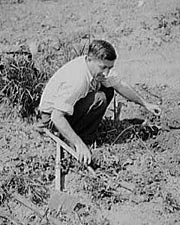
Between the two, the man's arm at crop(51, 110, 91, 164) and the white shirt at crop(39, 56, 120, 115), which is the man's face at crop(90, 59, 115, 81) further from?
the man's arm at crop(51, 110, 91, 164)

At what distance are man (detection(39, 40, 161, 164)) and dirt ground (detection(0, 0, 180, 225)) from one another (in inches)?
10.6

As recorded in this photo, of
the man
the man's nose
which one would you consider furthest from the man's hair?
the man's nose

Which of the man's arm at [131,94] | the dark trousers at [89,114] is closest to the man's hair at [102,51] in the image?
the dark trousers at [89,114]

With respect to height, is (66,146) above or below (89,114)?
below

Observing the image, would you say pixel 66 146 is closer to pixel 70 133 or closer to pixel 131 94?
pixel 70 133

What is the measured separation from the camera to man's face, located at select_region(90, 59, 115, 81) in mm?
3846

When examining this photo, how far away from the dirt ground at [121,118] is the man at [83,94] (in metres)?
0.27

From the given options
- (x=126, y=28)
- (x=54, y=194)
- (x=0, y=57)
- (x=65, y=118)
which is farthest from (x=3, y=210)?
(x=126, y=28)

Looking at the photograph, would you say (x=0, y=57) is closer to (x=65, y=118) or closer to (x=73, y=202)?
(x=65, y=118)

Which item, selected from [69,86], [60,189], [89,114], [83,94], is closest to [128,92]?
[89,114]

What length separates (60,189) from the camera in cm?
397

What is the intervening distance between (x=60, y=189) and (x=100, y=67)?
3.04 ft

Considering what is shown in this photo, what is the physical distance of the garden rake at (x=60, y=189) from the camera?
362cm

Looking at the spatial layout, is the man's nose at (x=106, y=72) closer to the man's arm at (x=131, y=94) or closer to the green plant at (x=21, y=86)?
the man's arm at (x=131, y=94)
